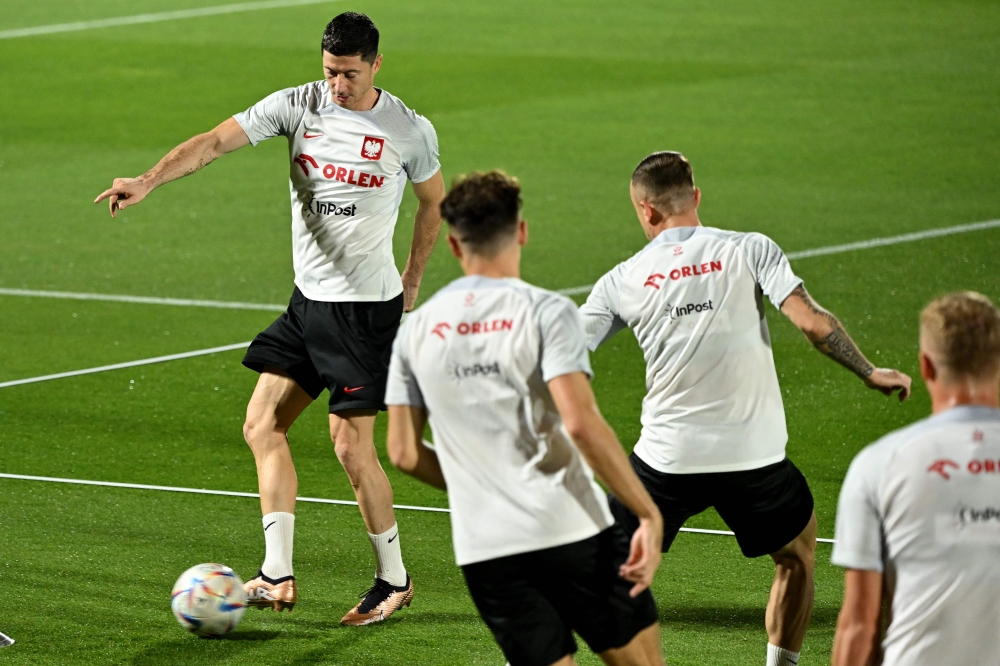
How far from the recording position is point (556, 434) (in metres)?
4.84

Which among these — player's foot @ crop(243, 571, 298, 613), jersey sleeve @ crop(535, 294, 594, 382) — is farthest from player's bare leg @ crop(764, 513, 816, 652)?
player's foot @ crop(243, 571, 298, 613)

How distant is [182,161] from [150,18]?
2458 cm

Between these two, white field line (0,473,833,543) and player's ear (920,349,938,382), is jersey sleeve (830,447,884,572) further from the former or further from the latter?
white field line (0,473,833,543)

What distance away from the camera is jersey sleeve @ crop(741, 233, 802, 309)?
19.6 ft

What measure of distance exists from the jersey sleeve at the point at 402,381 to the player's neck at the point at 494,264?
10.8 inches

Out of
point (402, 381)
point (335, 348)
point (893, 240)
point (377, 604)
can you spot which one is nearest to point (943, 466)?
point (402, 381)

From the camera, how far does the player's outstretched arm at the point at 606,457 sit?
15.2 feet

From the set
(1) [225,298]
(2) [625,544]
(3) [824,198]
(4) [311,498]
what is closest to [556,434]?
(2) [625,544]

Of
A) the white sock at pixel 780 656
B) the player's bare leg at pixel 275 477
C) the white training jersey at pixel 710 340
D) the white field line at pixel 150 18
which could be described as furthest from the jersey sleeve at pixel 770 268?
the white field line at pixel 150 18

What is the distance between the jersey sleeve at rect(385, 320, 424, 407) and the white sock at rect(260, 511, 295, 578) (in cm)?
227

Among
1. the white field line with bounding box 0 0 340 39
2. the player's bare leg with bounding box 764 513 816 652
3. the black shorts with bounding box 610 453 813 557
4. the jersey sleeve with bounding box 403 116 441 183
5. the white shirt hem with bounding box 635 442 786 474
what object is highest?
the white field line with bounding box 0 0 340 39

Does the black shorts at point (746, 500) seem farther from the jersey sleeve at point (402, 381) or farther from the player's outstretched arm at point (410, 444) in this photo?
the jersey sleeve at point (402, 381)

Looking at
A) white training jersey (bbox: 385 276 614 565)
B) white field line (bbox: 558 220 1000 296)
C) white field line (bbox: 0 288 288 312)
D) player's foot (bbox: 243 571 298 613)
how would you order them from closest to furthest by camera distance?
white training jersey (bbox: 385 276 614 565) < player's foot (bbox: 243 571 298 613) < white field line (bbox: 0 288 288 312) < white field line (bbox: 558 220 1000 296)

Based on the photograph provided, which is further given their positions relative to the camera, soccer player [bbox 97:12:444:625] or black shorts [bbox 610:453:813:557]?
soccer player [bbox 97:12:444:625]
